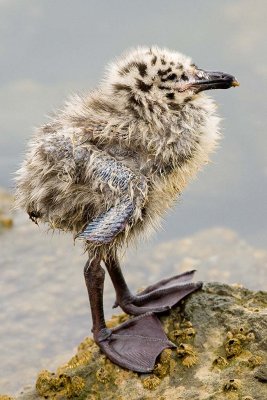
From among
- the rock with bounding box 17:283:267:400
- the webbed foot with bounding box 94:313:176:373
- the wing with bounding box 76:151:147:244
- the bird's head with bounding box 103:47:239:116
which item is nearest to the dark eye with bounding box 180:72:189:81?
the bird's head with bounding box 103:47:239:116

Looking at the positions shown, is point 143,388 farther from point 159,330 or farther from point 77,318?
point 77,318

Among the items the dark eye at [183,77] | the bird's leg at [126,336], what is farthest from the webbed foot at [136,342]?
the dark eye at [183,77]

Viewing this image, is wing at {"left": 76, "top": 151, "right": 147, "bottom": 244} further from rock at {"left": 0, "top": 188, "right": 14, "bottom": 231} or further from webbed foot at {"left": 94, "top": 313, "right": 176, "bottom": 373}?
rock at {"left": 0, "top": 188, "right": 14, "bottom": 231}

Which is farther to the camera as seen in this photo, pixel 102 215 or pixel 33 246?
pixel 33 246

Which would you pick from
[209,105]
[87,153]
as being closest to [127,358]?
[87,153]

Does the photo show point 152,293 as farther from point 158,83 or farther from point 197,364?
point 158,83

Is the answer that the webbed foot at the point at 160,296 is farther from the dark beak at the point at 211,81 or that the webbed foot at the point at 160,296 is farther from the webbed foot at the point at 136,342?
the dark beak at the point at 211,81
